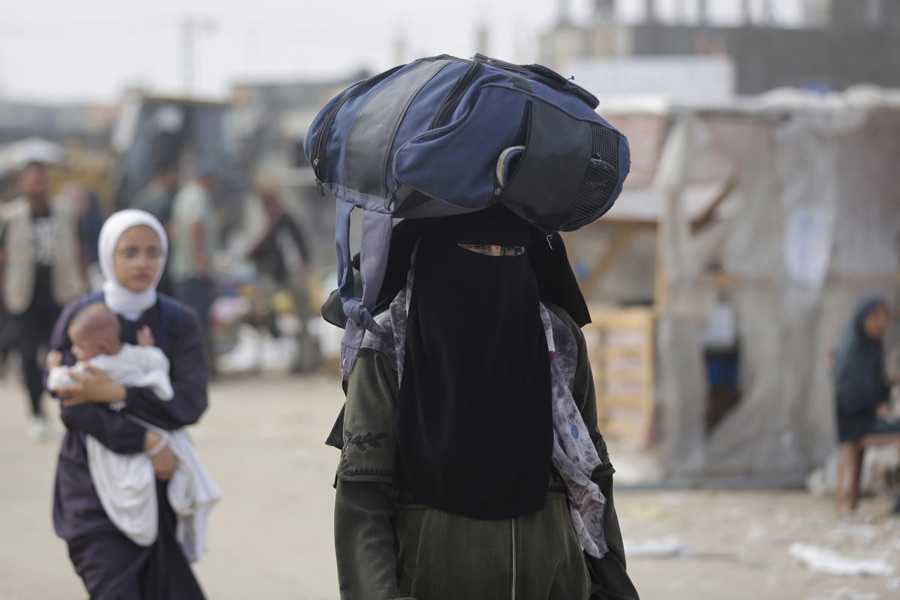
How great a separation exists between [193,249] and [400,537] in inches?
435

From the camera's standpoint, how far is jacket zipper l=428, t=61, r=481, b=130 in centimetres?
264

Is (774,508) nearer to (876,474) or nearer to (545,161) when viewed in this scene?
(876,474)

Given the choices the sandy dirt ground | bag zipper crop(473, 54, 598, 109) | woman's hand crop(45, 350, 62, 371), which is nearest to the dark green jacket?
bag zipper crop(473, 54, 598, 109)

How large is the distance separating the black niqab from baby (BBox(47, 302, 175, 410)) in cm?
209

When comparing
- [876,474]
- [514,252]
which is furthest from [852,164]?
[514,252]

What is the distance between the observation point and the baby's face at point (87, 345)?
450cm

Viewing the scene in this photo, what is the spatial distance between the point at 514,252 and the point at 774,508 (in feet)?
19.6

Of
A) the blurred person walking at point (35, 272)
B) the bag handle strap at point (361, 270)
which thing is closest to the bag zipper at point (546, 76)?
the bag handle strap at point (361, 270)

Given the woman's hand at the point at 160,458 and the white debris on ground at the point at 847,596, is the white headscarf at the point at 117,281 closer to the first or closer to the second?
the woman's hand at the point at 160,458

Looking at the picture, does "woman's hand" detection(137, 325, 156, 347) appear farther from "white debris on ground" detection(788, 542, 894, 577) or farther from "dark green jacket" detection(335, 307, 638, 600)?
"white debris on ground" detection(788, 542, 894, 577)

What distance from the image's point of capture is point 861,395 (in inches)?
308

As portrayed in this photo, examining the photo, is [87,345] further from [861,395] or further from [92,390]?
[861,395]

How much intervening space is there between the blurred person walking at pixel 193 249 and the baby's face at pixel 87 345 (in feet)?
28.9

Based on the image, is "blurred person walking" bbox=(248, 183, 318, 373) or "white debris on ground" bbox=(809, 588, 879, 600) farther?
"blurred person walking" bbox=(248, 183, 318, 373)
